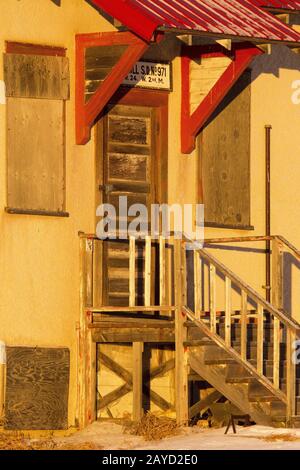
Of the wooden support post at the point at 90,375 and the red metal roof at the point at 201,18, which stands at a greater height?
the red metal roof at the point at 201,18

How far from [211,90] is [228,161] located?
130cm

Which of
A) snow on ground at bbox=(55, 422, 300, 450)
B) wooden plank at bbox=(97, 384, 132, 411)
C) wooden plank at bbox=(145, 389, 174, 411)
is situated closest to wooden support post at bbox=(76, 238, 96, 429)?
wooden plank at bbox=(97, 384, 132, 411)

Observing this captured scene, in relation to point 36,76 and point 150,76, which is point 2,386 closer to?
point 36,76

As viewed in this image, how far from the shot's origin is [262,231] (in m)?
26.9

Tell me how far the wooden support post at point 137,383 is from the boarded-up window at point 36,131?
81.1 inches

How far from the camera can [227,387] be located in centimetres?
2381

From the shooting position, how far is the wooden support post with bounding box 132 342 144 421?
979 inches

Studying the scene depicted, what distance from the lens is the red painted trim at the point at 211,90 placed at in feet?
82.8

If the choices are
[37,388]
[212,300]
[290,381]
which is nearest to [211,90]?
[212,300]

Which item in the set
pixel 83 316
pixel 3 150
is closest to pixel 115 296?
pixel 83 316

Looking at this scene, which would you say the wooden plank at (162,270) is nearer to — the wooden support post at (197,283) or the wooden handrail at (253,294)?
the wooden support post at (197,283)

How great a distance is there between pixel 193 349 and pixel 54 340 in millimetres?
1760

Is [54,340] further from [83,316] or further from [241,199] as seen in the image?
[241,199]

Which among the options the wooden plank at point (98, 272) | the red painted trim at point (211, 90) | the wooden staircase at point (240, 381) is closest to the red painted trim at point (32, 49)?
the red painted trim at point (211, 90)
